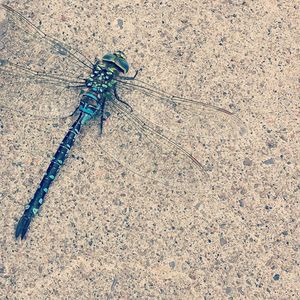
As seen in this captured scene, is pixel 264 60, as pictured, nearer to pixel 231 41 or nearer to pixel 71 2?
pixel 231 41

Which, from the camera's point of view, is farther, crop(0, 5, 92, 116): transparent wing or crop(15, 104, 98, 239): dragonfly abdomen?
crop(0, 5, 92, 116): transparent wing

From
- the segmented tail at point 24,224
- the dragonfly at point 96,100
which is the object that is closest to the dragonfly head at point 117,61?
the dragonfly at point 96,100

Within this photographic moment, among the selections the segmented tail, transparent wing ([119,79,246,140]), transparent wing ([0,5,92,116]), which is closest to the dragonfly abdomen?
the segmented tail

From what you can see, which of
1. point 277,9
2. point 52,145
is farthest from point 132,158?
point 277,9

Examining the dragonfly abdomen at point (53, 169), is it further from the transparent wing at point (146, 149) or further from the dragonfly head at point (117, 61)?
the dragonfly head at point (117, 61)

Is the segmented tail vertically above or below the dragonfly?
below

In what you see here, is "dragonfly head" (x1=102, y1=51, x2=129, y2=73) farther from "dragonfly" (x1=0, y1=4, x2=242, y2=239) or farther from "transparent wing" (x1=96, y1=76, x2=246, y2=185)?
"transparent wing" (x1=96, y1=76, x2=246, y2=185)

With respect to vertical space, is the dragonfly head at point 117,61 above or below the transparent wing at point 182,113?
above
